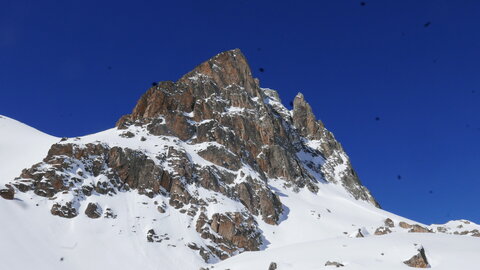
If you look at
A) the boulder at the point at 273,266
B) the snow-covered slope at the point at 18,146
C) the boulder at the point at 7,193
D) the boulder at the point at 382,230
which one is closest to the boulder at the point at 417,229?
the boulder at the point at 382,230

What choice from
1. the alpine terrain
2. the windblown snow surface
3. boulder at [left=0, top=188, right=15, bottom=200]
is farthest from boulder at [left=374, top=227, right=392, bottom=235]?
boulder at [left=0, top=188, right=15, bottom=200]

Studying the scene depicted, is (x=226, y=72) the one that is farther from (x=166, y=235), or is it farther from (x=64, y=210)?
(x=64, y=210)

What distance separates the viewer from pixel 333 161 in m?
148

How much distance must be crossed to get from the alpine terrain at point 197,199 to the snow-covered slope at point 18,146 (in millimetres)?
412

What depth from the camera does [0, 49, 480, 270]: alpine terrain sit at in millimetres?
40656

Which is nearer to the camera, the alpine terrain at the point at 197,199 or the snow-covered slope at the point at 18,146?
the alpine terrain at the point at 197,199

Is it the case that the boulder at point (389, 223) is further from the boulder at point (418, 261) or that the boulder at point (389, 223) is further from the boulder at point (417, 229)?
the boulder at point (418, 261)

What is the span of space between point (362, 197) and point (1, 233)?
362 feet

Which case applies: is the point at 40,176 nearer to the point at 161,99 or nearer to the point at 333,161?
the point at 161,99

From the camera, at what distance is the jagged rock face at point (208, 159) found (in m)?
74.6

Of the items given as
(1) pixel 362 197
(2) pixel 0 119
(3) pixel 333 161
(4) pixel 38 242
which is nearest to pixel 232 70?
(3) pixel 333 161

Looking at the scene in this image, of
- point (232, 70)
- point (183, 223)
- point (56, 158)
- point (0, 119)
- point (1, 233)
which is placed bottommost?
point (1, 233)

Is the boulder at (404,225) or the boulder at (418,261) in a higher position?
the boulder at (404,225)

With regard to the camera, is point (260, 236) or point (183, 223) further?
point (260, 236)
